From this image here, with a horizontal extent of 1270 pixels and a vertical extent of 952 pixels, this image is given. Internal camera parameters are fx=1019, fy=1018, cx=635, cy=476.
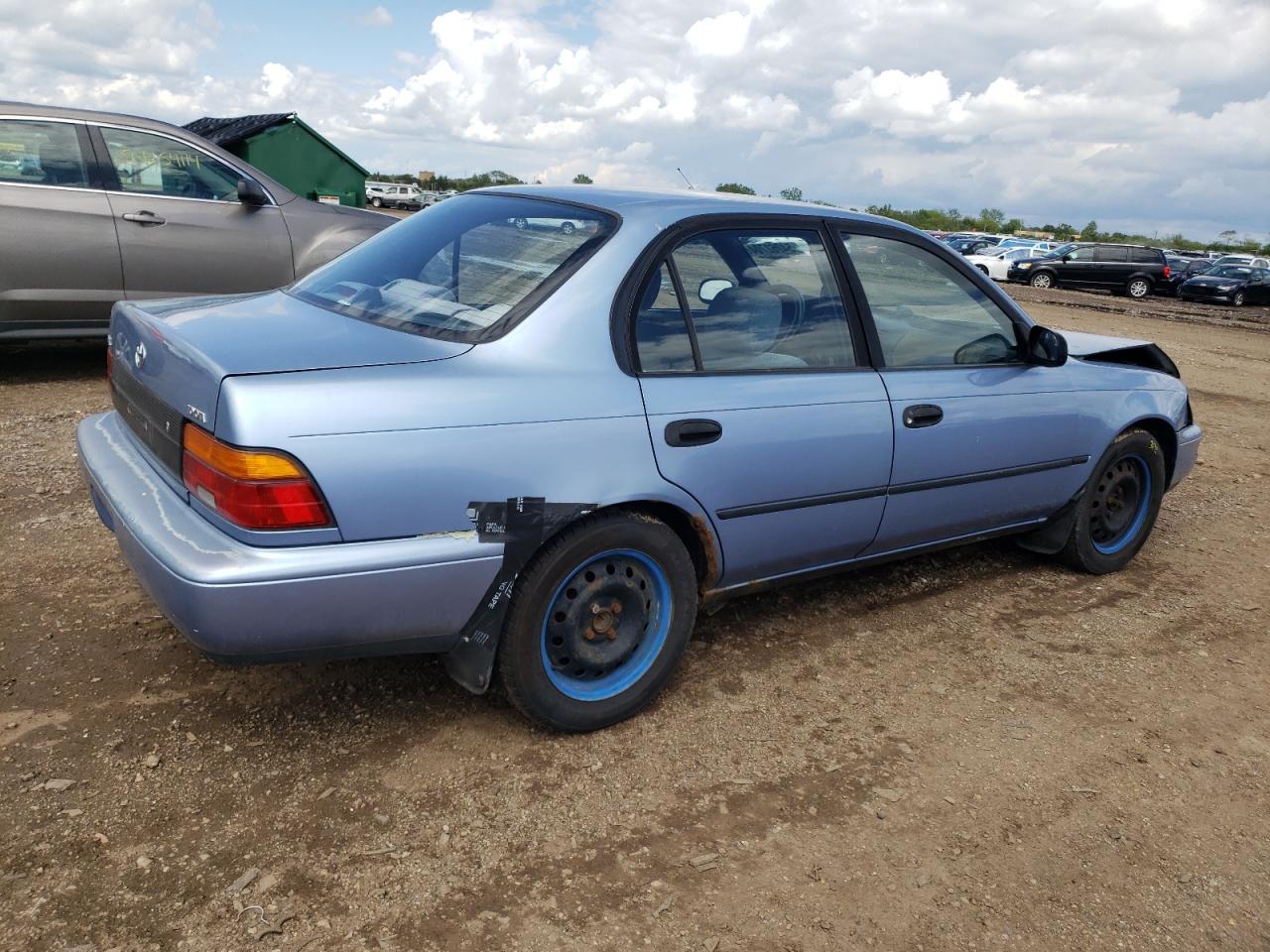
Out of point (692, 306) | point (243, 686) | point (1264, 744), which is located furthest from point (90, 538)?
point (1264, 744)

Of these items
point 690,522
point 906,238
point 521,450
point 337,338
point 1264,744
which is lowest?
point 1264,744

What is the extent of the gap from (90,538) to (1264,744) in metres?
4.37

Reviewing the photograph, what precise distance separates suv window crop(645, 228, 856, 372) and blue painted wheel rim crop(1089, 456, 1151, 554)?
1748mm

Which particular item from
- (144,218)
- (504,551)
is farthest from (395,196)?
(504,551)

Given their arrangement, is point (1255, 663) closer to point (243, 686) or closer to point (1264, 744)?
point (1264, 744)

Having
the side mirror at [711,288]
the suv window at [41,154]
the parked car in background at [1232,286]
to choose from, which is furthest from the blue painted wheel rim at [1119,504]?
the parked car in background at [1232,286]

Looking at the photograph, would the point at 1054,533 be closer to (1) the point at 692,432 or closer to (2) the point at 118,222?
(1) the point at 692,432

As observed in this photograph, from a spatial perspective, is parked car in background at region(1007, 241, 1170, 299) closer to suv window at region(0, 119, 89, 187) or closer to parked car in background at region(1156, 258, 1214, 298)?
parked car in background at region(1156, 258, 1214, 298)

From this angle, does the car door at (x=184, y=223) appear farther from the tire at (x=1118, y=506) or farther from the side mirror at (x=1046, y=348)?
the tire at (x=1118, y=506)

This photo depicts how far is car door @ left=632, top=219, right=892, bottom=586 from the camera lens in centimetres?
300

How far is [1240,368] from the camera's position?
12.2m

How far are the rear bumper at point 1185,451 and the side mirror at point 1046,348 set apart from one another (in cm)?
Answer: 118

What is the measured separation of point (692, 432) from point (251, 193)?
5.10m

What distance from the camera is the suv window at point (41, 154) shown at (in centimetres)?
630
